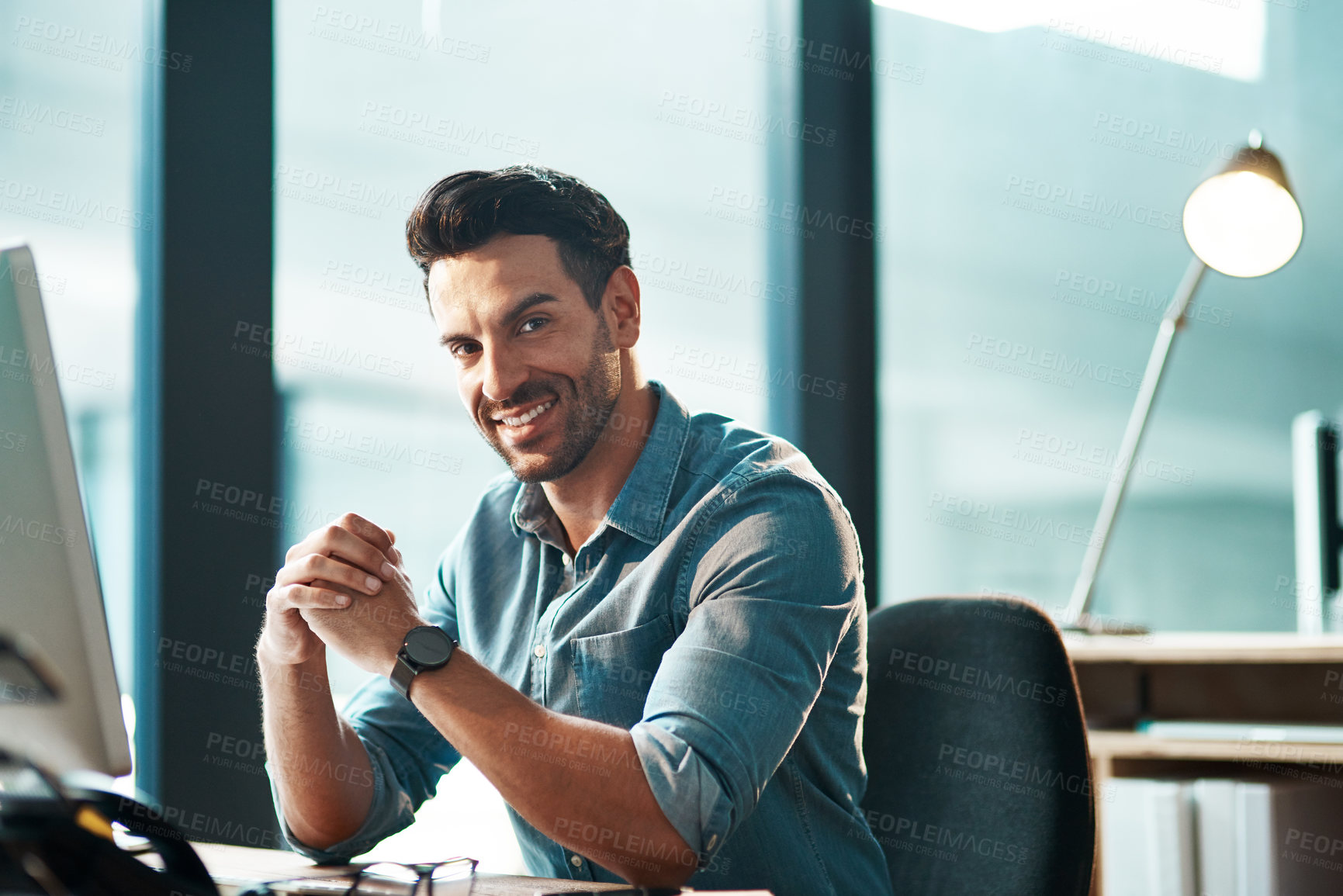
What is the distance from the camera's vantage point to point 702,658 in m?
1.00

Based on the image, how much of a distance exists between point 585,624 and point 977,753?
440 millimetres

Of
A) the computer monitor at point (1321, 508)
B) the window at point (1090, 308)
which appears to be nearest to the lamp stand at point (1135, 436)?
the computer monitor at point (1321, 508)

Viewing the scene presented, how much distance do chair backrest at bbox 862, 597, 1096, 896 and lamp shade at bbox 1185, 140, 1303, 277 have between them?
4.20 feet

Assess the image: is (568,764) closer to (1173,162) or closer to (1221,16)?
(1173,162)

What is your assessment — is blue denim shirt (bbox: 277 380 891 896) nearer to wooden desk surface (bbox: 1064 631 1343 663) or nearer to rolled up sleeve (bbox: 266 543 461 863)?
rolled up sleeve (bbox: 266 543 461 863)

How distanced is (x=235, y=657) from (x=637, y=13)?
1.72 m

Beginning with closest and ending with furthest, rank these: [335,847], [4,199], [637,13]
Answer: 1. [335,847]
2. [4,199]
3. [637,13]

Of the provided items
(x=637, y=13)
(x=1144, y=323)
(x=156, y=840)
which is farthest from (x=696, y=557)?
(x=1144, y=323)

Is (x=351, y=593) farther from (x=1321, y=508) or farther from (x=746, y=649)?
(x=1321, y=508)

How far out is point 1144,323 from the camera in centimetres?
274

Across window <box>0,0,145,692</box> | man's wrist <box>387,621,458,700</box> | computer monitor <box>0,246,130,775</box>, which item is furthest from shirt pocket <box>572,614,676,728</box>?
window <box>0,0,145,692</box>

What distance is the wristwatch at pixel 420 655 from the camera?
0.98 meters

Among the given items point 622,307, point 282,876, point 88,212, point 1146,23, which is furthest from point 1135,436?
point 88,212

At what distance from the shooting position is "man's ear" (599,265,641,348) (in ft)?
4.44
